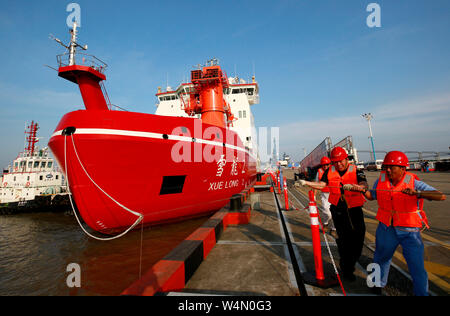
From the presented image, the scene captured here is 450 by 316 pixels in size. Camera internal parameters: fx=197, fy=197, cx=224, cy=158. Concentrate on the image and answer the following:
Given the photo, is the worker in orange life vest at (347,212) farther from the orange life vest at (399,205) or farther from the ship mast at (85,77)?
the ship mast at (85,77)

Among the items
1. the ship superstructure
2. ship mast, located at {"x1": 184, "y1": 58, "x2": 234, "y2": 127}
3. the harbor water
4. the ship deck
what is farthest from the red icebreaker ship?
the ship superstructure

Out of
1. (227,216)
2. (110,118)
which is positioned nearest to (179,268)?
(227,216)

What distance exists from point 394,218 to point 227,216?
3.95 metres

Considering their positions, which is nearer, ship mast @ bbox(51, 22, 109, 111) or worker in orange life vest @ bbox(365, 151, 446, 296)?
worker in orange life vest @ bbox(365, 151, 446, 296)

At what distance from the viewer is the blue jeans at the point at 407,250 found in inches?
79.4

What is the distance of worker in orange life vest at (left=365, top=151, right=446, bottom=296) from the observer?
2.04 m

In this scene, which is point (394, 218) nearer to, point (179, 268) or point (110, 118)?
point (179, 268)

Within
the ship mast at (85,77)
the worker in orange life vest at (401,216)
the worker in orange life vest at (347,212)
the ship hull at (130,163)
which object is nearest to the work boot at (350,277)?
the worker in orange life vest at (347,212)

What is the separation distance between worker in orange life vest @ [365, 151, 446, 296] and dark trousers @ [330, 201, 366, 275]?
1.03ft

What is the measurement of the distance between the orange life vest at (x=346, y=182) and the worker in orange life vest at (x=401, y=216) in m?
0.34

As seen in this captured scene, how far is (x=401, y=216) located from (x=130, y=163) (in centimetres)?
542

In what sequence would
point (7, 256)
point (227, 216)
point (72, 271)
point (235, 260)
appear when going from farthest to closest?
1. point (7, 256)
2. point (227, 216)
3. point (72, 271)
4. point (235, 260)

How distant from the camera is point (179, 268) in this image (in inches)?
99.8

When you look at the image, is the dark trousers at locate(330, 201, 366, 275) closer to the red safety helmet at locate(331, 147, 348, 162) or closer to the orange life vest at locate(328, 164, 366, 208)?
the orange life vest at locate(328, 164, 366, 208)
